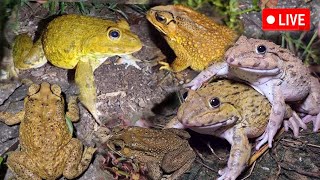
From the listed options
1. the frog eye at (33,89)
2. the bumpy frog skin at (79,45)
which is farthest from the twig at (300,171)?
the frog eye at (33,89)

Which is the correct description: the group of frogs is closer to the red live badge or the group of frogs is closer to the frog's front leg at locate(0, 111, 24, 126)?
the frog's front leg at locate(0, 111, 24, 126)

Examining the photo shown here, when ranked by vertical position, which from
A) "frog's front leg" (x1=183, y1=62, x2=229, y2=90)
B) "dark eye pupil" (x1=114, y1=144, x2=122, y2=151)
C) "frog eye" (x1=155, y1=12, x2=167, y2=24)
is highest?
"frog eye" (x1=155, y1=12, x2=167, y2=24)

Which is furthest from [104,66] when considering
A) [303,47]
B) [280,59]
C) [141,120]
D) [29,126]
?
[303,47]

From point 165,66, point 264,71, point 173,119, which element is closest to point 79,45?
point 165,66

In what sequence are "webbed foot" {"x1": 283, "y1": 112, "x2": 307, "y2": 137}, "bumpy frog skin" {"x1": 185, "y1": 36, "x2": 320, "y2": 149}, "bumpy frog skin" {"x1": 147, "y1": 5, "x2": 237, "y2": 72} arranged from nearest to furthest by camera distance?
1. "bumpy frog skin" {"x1": 185, "y1": 36, "x2": 320, "y2": 149}
2. "webbed foot" {"x1": 283, "y1": 112, "x2": 307, "y2": 137}
3. "bumpy frog skin" {"x1": 147, "y1": 5, "x2": 237, "y2": 72}

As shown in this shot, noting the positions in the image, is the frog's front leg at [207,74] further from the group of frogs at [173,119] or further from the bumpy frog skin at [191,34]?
the bumpy frog skin at [191,34]

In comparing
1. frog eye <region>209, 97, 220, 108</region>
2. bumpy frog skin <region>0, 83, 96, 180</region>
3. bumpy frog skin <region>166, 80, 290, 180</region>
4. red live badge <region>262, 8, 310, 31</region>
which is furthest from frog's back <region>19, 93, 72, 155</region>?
red live badge <region>262, 8, 310, 31</region>
